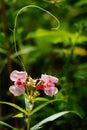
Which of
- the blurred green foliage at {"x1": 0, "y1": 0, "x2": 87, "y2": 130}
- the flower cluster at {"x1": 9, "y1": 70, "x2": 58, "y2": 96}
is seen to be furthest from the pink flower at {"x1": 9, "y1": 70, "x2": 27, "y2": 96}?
the blurred green foliage at {"x1": 0, "y1": 0, "x2": 87, "y2": 130}

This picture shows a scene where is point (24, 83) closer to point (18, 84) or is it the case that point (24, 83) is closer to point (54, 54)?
point (18, 84)

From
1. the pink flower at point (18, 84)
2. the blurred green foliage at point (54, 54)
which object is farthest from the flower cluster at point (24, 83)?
the blurred green foliage at point (54, 54)

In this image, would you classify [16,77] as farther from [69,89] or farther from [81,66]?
[81,66]

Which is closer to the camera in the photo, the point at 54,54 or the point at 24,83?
the point at 24,83

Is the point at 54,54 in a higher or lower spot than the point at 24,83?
lower

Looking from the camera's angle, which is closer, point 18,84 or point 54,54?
point 18,84

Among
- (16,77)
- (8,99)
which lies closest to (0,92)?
(8,99)

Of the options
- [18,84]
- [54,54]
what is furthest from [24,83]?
[54,54]

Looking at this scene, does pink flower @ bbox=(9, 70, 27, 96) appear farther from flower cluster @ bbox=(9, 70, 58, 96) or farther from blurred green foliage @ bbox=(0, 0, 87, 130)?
blurred green foliage @ bbox=(0, 0, 87, 130)
